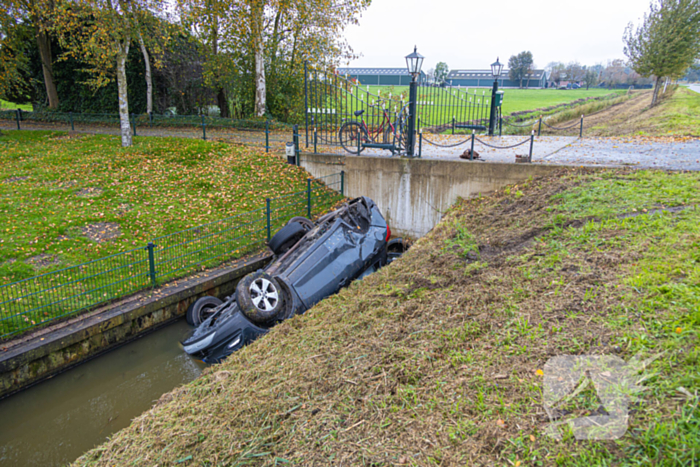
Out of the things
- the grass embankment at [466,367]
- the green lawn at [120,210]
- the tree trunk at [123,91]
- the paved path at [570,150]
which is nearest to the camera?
the grass embankment at [466,367]

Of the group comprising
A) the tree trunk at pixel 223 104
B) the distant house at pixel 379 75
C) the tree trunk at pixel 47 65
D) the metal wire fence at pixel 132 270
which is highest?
the distant house at pixel 379 75

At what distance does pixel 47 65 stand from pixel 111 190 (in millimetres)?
15149

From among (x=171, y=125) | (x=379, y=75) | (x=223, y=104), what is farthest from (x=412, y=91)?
(x=379, y=75)

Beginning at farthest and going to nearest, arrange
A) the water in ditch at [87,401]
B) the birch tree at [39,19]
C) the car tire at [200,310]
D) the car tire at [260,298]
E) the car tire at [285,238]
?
1. the birch tree at [39,19]
2. the car tire at [285,238]
3. the car tire at [200,310]
4. the car tire at [260,298]
5. the water in ditch at [87,401]

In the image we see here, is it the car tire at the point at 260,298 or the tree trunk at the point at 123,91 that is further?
the tree trunk at the point at 123,91

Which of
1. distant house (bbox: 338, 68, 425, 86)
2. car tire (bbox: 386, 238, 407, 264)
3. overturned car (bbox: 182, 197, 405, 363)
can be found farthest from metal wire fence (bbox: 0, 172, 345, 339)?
distant house (bbox: 338, 68, 425, 86)

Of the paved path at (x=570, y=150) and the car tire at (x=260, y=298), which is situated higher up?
the paved path at (x=570, y=150)

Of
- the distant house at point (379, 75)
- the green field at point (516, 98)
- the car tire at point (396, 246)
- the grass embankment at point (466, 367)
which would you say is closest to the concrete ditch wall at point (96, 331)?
the grass embankment at point (466, 367)

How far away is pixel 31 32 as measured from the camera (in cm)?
2120

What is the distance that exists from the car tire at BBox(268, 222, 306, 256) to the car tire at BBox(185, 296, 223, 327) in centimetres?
152

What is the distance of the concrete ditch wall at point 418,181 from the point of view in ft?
34.7

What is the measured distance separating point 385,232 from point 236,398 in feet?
16.8

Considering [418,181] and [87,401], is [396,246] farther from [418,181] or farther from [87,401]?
[87,401]

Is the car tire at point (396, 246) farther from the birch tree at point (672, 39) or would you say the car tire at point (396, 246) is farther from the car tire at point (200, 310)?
the birch tree at point (672, 39)
